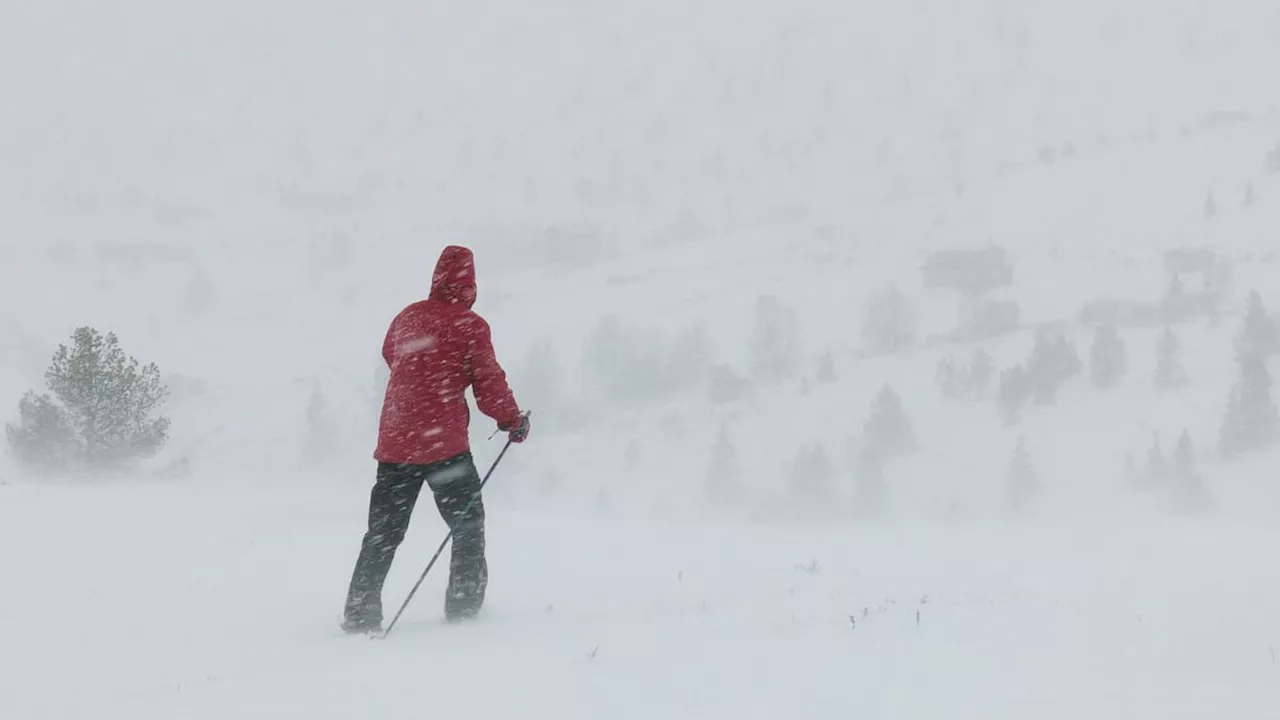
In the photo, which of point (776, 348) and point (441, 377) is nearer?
point (441, 377)

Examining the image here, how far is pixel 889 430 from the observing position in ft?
361

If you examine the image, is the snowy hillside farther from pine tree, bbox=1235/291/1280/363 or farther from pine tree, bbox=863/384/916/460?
pine tree, bbox=1235/291/1280/363

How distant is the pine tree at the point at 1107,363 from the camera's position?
117125 mm

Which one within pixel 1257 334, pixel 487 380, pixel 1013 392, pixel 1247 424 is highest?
pixel 487 380

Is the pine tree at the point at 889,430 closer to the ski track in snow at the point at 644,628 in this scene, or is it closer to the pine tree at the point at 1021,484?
the pine tree at the point at 1021,484

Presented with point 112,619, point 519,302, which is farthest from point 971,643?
point 519,302

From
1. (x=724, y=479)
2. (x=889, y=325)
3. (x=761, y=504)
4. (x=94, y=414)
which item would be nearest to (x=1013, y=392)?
(x=889, y=325)

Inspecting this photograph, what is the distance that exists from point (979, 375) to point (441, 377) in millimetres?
125058

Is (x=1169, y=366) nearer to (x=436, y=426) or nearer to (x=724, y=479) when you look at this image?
(x=724, y=479)

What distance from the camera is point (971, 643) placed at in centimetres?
468

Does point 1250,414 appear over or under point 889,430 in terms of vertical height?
under

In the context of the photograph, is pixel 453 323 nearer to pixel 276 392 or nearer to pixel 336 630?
pixel 336 630

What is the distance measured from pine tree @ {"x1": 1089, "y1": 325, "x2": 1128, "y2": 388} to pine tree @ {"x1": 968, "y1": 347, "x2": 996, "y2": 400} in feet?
40.5

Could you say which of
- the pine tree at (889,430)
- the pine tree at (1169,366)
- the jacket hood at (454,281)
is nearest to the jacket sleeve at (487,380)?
the jacket hood at (454,281)
